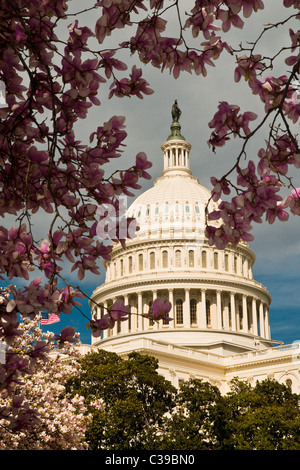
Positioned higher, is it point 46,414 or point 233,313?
point 233,313

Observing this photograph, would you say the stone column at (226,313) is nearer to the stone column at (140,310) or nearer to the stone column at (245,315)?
the stone column at (245,315)

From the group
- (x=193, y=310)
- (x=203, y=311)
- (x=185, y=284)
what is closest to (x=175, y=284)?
(x=185, y=284)

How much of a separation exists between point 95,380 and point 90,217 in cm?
3870

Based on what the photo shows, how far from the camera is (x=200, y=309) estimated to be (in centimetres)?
10419

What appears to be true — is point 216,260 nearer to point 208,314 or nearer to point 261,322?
point 208,314

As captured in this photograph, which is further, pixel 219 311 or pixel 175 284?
pixel 175 284

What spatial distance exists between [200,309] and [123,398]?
60036mm

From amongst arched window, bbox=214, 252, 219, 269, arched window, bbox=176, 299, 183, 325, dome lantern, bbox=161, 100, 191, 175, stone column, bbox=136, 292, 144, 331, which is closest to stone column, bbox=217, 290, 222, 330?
arched window, bbox=214, 252, 219, 269

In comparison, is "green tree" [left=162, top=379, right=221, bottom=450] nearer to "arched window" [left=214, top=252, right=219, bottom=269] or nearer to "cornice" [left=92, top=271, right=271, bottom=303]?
"cornice" [left=92, top=271, right=271, bottom=303]

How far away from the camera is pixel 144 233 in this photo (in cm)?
11125

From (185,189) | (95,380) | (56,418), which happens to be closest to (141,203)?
(185,189)

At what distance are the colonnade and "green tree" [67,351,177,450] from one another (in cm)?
5313

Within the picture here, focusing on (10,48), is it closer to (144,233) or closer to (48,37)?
(48,37)

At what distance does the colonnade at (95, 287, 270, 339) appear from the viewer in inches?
4077
